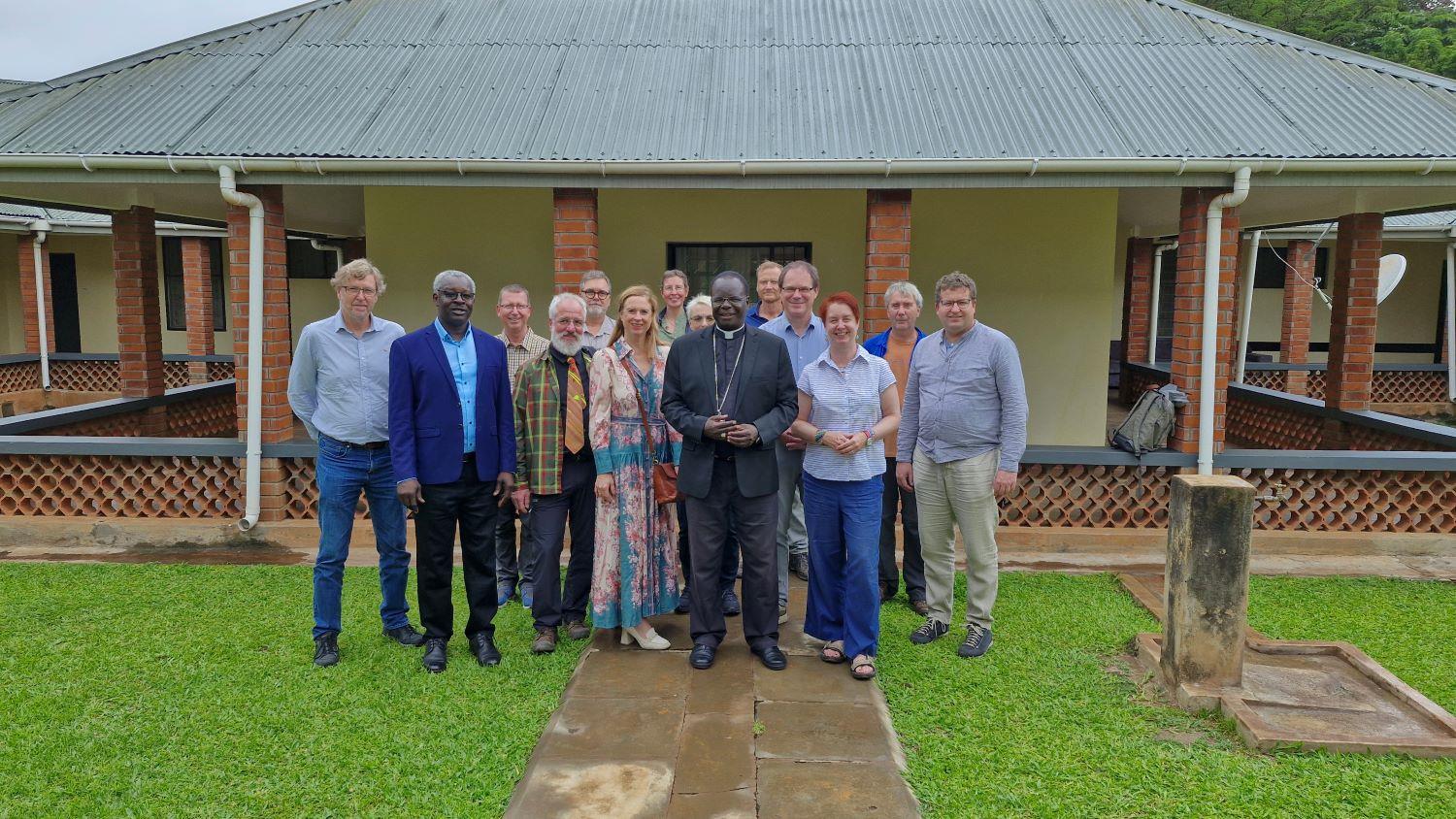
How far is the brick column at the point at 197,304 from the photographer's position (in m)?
14.2

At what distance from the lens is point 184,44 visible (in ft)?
26.2

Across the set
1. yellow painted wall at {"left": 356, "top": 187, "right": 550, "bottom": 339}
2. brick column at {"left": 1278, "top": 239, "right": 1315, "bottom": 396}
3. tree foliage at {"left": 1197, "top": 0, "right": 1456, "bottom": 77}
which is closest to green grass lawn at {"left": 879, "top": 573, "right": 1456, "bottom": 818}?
yellow painted wall at {"left": 356, "top": 187, "right": 550, "bottom": 339}

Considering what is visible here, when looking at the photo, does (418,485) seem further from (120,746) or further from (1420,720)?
(1420,720)

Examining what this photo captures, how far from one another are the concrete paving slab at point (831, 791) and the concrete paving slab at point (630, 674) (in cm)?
81

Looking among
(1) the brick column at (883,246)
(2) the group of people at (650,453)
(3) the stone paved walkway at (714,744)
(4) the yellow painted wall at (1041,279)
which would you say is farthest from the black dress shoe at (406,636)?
(4) the yellow painted wall at (1041,279)

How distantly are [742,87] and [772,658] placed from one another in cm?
488

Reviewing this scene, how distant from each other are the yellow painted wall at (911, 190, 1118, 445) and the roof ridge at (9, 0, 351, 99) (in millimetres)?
6216

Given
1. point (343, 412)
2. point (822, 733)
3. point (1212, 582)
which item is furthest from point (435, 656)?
point (1212, 582)

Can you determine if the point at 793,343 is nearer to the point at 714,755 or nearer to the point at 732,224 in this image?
the point at 714,755

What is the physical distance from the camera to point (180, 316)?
53.9ft

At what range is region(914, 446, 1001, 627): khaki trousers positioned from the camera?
4.41 m

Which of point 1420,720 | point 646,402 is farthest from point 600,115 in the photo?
point 1420,720

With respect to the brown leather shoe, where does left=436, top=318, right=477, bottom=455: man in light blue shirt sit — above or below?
above

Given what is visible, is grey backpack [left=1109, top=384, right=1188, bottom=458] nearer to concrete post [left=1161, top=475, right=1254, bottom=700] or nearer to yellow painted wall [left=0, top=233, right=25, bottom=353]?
concrete post [left=1161, top=475, right=1254, bottom=700]
